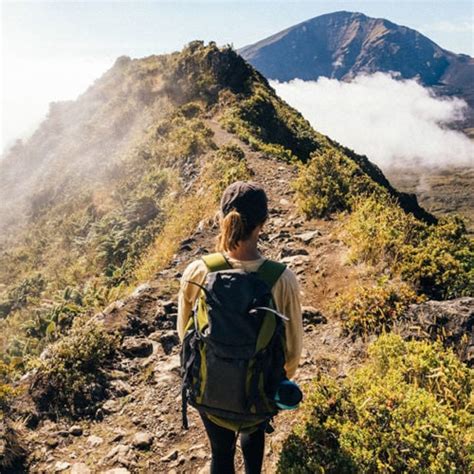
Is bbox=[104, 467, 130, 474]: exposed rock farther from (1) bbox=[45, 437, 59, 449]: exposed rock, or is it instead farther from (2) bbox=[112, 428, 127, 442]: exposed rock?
(1) bbox=[45, 437, 59, 449]: exposed rock

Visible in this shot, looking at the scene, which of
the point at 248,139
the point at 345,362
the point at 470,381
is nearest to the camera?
the point at 470,381

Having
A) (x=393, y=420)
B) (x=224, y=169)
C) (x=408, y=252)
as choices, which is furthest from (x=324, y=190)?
→ (x=393, y=420)

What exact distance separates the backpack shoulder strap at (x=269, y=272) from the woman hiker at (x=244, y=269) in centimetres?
3

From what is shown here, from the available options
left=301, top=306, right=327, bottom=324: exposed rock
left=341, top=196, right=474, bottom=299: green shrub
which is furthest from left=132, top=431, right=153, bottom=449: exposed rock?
left=341, top=196, right=474, bottom=299: green shrub

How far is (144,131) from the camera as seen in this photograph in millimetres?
29891

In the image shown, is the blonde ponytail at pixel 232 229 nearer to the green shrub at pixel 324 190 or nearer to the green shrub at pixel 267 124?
the green shrub at pixel 324 190

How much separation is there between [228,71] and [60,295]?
23.8m

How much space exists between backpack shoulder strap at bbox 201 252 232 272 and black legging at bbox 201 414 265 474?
1.18 metres

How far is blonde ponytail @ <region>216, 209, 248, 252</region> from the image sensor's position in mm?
3307

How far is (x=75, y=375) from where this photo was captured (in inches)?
263

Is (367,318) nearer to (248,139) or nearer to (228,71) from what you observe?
(248,139)

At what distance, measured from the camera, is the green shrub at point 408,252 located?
6.91 meters

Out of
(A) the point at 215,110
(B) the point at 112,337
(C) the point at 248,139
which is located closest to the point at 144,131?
(A) the point at 215,110

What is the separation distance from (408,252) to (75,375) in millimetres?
5637
